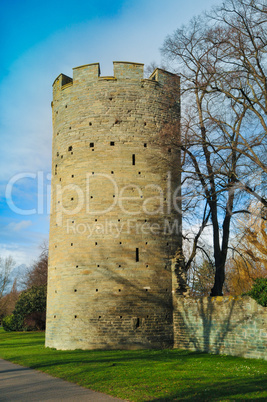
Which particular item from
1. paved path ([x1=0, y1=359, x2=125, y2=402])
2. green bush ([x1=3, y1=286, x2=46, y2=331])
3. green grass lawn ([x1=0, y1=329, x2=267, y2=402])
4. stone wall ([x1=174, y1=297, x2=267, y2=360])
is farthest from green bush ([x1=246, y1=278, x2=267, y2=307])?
green bush ([x1=3, y1=286, x2=46, y2=331])

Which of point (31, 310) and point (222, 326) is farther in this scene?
point (31, 310)

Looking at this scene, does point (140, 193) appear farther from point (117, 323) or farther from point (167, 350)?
point (167, 350)

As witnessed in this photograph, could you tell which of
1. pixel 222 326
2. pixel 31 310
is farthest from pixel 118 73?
pixel 31 310

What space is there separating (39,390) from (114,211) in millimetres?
7805

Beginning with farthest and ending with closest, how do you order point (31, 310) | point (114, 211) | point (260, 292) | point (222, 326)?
point (31, 310) < point (114, 211) < point (222, 326) < point (260, 292)

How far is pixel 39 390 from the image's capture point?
7.48 m

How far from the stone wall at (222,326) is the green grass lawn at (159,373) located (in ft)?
1.63

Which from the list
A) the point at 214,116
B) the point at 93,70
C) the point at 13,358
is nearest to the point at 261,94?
the point at 214,116

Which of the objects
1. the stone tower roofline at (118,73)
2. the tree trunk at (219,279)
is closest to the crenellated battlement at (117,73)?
Result: the stone tower roofline at (118,73)

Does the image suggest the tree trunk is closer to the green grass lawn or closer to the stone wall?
the stone wall

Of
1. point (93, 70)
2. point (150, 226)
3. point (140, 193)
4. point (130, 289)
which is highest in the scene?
point (93, 70)

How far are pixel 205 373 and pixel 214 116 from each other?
8.65 metres

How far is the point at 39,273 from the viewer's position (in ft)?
122

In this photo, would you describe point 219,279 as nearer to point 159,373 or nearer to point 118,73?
point 159,373
